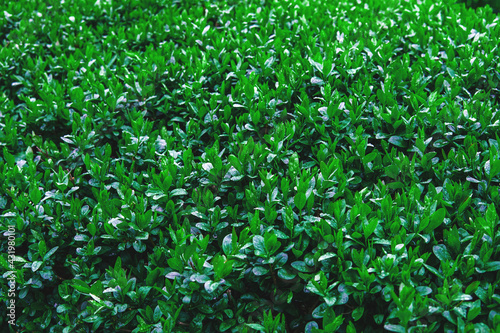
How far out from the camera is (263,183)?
2.56 m

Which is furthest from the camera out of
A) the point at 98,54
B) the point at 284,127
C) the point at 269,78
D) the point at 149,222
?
the point at 98,54

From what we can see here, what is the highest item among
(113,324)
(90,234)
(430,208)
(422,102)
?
(422,102)

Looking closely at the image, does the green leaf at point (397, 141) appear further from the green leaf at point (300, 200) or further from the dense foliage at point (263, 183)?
the green leaf at point (300, 200)

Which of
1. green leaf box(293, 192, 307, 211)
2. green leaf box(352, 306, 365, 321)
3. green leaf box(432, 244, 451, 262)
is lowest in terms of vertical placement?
green leaf box(352, 306, 365, 321)

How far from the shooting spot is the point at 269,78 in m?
3.59

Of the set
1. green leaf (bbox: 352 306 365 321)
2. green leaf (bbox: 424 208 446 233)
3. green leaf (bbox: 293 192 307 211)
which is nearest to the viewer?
green leaf (bbox: 352 306 365 321)

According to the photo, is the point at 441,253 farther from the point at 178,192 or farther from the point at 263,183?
the point at 178,192

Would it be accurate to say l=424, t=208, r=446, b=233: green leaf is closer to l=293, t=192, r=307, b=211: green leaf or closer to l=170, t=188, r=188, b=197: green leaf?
l=293, t=192, r=307, b=211: green leaf

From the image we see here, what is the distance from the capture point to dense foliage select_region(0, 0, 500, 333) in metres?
2.23

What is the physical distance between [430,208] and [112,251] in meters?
1.71

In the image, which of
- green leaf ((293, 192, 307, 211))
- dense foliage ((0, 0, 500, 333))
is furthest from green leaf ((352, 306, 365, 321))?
green leaf ((293, 192, 307, 211))

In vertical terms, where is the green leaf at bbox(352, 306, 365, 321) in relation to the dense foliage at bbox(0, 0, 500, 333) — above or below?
below

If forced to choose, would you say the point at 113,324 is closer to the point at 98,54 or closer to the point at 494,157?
the point at 494,157

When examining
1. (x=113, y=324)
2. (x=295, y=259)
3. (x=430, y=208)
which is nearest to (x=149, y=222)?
(x=113, y=324)
